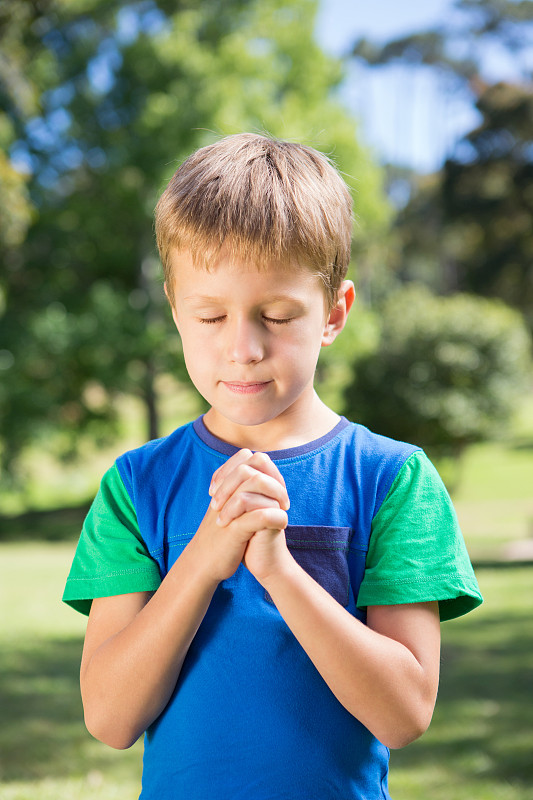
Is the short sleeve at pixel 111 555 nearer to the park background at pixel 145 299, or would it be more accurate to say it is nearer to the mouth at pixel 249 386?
the mouth at pixel 249 386

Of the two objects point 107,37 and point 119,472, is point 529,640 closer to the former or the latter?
point 119,472

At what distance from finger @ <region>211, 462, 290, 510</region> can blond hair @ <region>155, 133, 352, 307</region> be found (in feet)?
1.11

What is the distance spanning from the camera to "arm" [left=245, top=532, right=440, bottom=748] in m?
1.25

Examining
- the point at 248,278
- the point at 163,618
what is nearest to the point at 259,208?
the point at 248,278

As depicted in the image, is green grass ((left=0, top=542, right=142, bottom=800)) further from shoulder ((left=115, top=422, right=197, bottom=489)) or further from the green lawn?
shoulder ((left=115, top=422, right=197, bottom=489))

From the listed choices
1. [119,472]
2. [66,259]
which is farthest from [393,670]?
[66,259]

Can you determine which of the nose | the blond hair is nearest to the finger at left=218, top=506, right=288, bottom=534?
the nose

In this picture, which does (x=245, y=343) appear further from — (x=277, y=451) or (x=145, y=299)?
(x=145, y=299)

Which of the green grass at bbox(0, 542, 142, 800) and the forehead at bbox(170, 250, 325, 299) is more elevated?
the forehead at bbox(170, 250, 325, 299)

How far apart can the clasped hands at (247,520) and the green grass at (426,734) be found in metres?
3.46

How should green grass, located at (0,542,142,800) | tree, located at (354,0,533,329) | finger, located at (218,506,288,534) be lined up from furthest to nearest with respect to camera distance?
tree, located at (354,0,533,329), green grass, located at (0,542,142,800), finger, located at (218,506,288,534)

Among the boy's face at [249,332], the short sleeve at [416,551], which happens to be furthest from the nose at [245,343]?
the short sleeve at [416,551]

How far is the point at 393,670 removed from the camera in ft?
4.26

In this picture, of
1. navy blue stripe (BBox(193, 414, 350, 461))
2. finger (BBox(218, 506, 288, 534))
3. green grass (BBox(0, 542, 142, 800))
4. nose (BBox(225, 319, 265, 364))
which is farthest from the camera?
green grass (BBox(0, 542, 142, 800))
